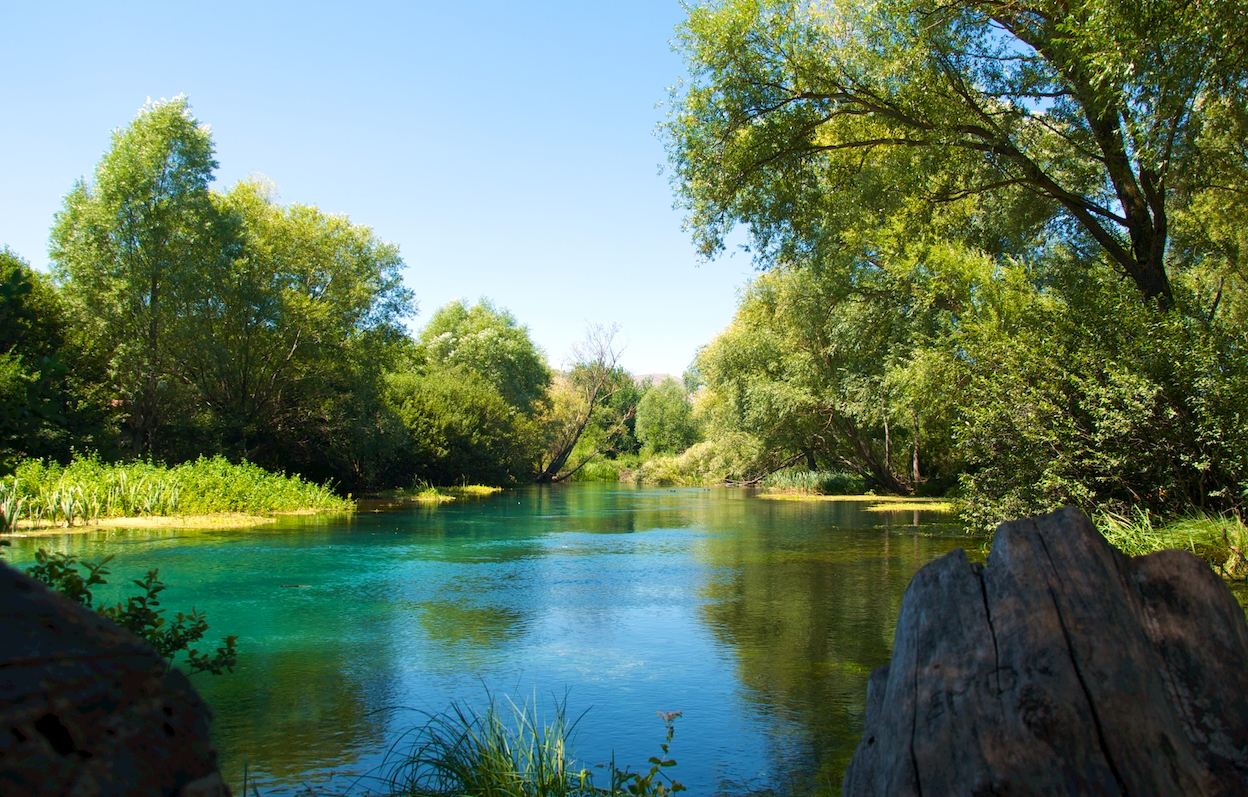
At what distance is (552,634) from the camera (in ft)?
28.0

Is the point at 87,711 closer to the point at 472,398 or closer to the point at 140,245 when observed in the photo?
the point at 140,245

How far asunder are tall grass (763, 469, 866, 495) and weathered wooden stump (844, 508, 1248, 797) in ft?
109

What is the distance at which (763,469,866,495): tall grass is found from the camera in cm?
3453

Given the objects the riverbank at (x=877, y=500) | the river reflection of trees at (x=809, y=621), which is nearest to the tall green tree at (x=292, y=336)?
the river reflection of trees at (x=809, y=621)

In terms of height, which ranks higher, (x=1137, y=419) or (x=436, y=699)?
(x=1137, y=419)

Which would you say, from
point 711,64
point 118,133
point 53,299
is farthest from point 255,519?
point 711,64

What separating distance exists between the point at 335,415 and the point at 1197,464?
23.9 m

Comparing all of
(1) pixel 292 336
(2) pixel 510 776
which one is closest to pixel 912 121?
(2) pixel 510 776

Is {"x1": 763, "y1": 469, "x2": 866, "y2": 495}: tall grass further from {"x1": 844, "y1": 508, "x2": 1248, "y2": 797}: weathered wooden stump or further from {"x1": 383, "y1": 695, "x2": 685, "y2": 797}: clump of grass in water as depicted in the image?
{"x1": 844, "y1": 508, "x2": 1248, "y2": 797}: weathered wooden stump

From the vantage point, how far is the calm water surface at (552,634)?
528 cm

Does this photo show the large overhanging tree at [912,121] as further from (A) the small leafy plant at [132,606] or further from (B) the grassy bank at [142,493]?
(B) the grassy bank at [142,493]

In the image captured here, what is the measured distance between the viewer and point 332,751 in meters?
5.02

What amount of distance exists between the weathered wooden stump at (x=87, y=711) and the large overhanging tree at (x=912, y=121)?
10377mm

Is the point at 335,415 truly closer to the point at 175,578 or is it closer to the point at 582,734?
the point at 175,578
